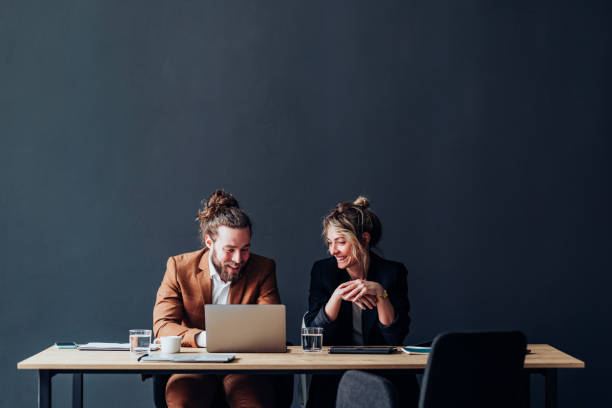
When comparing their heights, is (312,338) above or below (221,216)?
below

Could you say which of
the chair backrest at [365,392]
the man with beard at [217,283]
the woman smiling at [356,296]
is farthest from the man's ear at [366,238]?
the chair backrest at [365,392]

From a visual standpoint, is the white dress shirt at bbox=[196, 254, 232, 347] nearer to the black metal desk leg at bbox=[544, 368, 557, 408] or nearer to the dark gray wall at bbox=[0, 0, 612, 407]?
the dark gray wall at bbox=[0, 0, 612, 407]

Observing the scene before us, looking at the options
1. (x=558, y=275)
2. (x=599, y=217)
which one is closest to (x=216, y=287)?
(x=558, y=275)

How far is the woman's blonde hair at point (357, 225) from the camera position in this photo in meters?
3.05

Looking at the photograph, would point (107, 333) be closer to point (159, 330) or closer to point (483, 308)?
point (159, 330)

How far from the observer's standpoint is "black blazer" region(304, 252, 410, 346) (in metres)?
2.94

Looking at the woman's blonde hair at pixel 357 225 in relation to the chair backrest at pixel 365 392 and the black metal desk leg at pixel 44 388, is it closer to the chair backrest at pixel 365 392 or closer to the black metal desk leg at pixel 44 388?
the chair backrest at pixel 365 392

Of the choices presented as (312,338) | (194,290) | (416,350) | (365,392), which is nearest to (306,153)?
(194,290)

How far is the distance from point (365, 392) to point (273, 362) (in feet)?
2.07

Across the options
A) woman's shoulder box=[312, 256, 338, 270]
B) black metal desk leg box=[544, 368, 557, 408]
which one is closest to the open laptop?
woman's shoulder box=[312, 256, 338, 270]

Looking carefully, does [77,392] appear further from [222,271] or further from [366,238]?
[366,238]

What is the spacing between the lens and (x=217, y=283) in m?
3.12

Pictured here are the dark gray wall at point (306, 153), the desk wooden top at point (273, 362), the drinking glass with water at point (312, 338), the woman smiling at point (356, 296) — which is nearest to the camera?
the desk wooden top at point (273, 362)

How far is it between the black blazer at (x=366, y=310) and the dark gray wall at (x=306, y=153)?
2.36 feet
